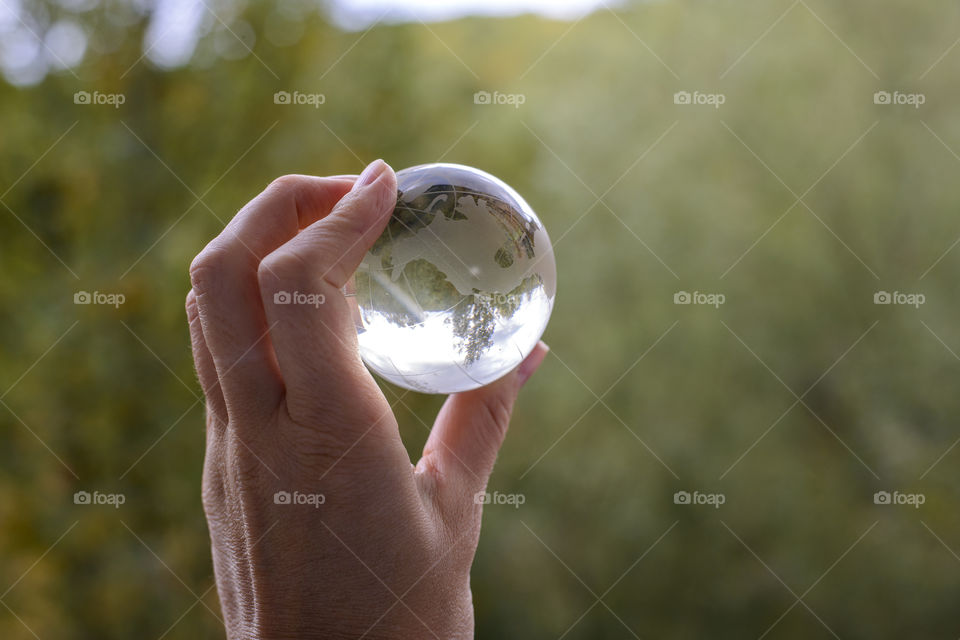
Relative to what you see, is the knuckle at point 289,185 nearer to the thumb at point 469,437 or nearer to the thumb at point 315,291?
the thumb at point 315,291

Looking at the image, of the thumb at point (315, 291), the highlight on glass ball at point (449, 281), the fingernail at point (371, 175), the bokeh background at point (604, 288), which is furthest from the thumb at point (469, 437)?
the bokeh background at point (604, 288)

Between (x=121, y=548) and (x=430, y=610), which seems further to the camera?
(x=121, y=548)

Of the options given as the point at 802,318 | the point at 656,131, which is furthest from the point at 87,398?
the point at 802,318

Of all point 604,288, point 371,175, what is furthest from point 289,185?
point 604,288

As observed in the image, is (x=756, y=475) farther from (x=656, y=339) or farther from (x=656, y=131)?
(x=656, y=131)

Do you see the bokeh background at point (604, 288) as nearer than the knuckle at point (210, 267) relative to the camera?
No

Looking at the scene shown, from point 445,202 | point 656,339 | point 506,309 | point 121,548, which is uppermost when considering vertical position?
point 656,339

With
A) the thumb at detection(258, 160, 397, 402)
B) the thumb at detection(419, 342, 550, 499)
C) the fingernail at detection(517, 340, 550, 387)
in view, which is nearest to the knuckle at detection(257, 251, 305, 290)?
the thumb at detection(258, 160, 397, 402)
